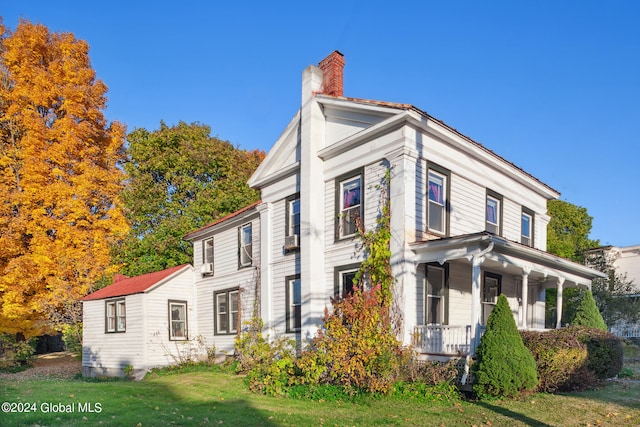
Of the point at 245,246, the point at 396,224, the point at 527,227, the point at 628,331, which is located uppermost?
the point at 396,224

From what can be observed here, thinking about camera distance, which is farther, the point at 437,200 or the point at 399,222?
the point at 437,200

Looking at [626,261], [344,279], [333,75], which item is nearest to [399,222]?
[344,279]

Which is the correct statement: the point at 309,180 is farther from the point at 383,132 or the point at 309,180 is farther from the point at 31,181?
the point at 31,181

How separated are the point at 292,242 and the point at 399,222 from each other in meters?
4.38

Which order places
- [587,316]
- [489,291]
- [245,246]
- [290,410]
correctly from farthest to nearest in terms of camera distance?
[245,246] < [489,291] < [587,316] < [290,410]

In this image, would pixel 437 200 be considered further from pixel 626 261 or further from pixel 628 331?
pixel 626 261

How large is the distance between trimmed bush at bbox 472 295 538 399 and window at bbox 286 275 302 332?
678 centimetres

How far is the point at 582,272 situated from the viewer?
1714 cm

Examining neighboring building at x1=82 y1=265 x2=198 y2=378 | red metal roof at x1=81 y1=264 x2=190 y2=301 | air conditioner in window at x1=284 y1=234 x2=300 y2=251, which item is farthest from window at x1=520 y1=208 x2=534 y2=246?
red metal roof at x1=81 y1=264 x2=190 y2=301

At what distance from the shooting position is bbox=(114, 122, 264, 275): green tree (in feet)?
100

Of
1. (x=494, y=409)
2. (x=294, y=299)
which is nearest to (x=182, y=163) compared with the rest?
(x=294, y=299)

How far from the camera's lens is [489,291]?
54.8 feet

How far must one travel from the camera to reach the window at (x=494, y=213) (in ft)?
55.8

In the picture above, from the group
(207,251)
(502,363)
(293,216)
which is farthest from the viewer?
(207,251)
